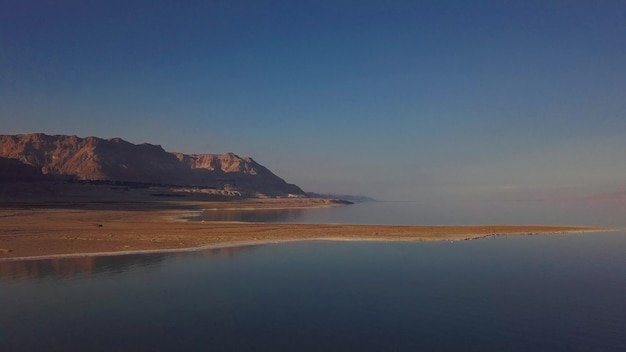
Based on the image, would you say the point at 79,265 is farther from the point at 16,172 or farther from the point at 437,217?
the point at 16,172

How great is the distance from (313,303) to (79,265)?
56.6ft

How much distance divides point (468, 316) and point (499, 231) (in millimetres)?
39605

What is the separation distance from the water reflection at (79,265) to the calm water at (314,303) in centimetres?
13

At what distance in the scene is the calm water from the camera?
14969 mm

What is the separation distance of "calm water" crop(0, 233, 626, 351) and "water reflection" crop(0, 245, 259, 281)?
0.41ft

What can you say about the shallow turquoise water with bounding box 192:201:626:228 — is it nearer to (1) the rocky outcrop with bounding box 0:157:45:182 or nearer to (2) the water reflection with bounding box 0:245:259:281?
(2) the water reflection with bounding box 0:245:259:281

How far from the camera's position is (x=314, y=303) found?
19.6 meters

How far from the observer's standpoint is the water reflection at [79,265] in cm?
2475

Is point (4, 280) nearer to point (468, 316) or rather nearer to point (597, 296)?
point (468, 316)

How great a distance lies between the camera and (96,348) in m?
14.2

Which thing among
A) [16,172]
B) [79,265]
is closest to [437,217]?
[79,265]

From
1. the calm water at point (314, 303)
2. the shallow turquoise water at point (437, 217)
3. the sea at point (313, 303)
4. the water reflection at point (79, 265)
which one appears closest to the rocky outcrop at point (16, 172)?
the shallow turquoise water at point (437, 217)

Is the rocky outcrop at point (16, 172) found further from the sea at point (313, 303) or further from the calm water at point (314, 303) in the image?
the calm water at point (314, 303)

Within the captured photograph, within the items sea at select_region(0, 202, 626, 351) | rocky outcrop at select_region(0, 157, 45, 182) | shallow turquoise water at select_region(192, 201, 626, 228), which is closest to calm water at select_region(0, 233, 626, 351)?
sea at select_region(0, 202, 626, 351)
